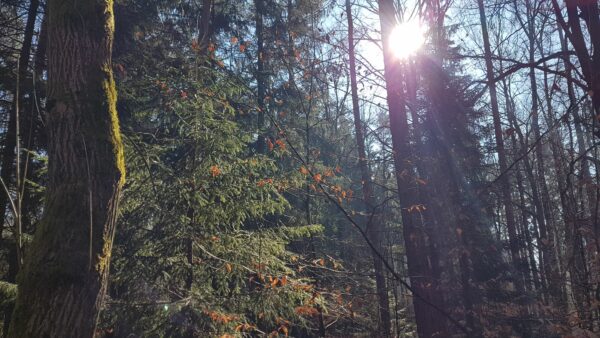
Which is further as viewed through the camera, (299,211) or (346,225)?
(346,225)

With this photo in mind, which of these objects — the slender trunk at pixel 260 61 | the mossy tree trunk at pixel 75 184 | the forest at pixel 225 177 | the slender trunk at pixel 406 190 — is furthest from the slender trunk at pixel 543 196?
the mossy tree trunk at pixel 75 184

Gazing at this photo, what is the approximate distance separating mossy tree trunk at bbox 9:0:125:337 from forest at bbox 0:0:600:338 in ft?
0.03

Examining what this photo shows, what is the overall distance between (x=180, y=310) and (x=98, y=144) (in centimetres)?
325

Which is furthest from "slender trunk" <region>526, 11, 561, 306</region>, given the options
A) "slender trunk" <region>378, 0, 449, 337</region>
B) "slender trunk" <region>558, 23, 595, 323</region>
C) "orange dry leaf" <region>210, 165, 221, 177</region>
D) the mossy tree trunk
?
the mossy tree trunk

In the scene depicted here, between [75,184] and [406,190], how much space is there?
506 cm

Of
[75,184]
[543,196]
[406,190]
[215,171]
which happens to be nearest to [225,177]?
[215,171]

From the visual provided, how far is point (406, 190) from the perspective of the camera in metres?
6.65

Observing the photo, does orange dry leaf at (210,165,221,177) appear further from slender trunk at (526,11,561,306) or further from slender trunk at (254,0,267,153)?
slender trunk at (526,11,561,306)

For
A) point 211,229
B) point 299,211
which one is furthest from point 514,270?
point 211,229

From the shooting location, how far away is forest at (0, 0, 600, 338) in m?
2.76

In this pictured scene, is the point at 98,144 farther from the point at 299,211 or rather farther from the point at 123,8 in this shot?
the point at 299,211

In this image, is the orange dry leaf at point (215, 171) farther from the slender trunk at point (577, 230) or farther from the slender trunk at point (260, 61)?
the slender trunk at point (260, 61)

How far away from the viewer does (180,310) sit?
213 inches

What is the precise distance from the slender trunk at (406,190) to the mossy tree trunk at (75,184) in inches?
172
